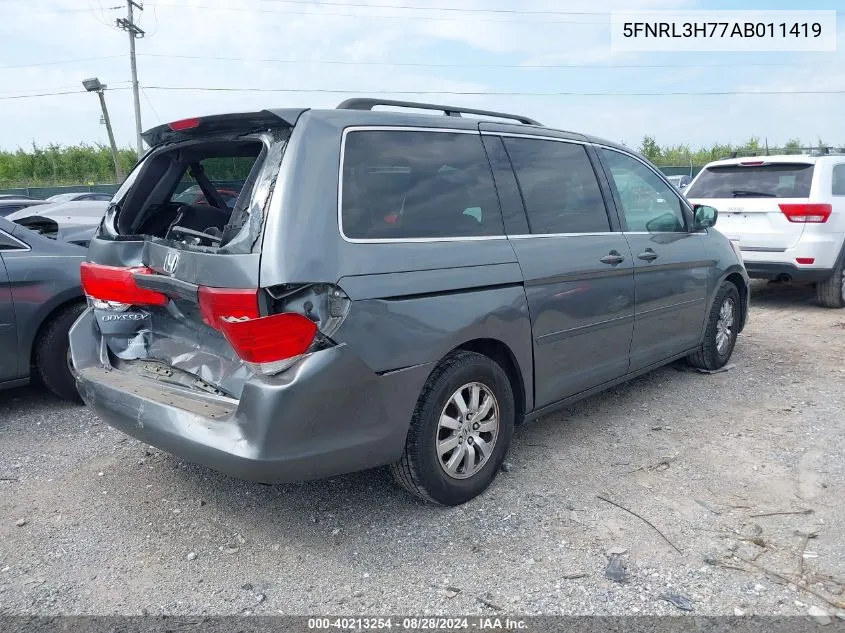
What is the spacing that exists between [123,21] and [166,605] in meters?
36.1

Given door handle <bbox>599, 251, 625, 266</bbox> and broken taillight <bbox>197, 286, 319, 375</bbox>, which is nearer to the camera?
broken taillight <bbox>197, 286, 319, 375</bbox>

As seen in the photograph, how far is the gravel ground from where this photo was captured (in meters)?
2.75

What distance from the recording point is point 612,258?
4.15 m

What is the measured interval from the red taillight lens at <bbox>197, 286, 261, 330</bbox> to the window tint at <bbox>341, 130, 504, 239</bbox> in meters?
0.47

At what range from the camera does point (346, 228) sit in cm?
287

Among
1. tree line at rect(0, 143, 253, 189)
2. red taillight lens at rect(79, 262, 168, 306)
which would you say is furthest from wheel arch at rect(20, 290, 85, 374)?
tree line at rect(0, 143, 253, 189)

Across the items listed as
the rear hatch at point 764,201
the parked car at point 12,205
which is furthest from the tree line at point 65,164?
the rear hatch at point 764,201

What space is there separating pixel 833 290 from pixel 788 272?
2.35 feet

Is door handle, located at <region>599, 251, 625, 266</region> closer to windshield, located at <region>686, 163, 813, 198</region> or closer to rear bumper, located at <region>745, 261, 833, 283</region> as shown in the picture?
rear bumper, located at <region>745, 261, 833, 283</region>

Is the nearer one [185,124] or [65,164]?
[185,124]

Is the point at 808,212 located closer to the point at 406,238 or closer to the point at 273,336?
the point at 406,238

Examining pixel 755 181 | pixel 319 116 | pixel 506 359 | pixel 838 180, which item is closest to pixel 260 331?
pixel 319 116

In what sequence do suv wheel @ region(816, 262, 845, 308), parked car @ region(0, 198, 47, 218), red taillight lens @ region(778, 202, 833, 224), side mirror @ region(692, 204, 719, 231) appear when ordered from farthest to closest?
parked car @ region(0, 198, 47, 218) → suv wheel @ region(816, 262, 845, 308) → red taillight lens @ region(778, 202, 833, 224) → side mirror @ region(692, 204, 719, 231)

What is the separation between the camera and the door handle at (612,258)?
410 centimetres
